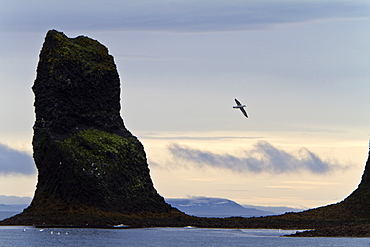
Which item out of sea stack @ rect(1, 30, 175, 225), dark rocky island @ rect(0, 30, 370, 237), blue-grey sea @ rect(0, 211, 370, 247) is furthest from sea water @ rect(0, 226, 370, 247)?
dark rocky island @ rect(0, 30, 370, 237)

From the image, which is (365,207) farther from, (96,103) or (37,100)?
(37,100)

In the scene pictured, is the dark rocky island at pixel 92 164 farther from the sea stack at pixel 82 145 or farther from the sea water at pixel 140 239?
the sea water at pixel 140 239

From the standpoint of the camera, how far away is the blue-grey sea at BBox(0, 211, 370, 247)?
108125 millimetres

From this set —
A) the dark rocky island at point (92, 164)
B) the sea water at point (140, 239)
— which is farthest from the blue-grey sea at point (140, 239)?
the dark rocky island at point (92, 164)

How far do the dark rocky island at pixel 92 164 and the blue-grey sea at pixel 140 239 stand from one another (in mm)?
9026

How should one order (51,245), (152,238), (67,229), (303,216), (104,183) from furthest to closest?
(303,216) < (104,183) < (67,229) < (152,238) < (51,245)

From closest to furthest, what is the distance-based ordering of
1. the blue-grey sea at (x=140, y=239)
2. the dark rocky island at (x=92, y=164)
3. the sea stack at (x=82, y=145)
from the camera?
the blue-grey sea at (x=140, y=239) → the sea stack at (x=82, y=145) → the dark rocky island at (x=92, y=164)

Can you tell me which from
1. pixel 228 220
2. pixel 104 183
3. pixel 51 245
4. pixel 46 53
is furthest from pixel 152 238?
pixel 46 53

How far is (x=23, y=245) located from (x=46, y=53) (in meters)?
59.0

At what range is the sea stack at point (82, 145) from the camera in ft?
468

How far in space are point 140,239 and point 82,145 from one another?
3814 cm

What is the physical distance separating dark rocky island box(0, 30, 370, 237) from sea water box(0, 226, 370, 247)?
360 inches

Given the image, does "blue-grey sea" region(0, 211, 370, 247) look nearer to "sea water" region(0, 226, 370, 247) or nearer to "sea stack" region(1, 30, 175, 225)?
"sea water" region(0, 226, 370, 247)

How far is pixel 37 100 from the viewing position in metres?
152
